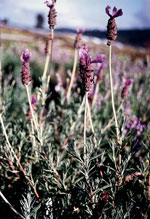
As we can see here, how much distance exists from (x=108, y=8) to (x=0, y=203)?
1339 mm

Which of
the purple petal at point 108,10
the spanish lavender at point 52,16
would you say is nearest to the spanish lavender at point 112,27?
the purple petal at point 108,10

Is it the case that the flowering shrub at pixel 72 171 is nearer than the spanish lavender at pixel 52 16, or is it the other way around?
the flowering shrub at pixel 72 171

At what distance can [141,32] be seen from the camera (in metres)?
53.9

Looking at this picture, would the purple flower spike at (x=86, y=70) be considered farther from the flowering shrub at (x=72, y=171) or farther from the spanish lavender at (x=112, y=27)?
the spanish lavender at (x=112, y=27)

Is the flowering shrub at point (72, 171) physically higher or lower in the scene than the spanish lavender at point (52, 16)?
lower

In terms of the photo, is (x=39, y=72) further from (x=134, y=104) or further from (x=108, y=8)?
(x=108, y=8)

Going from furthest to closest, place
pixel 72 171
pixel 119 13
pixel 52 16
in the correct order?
pixel 72 171, pixel 52 16, pixel 119 13

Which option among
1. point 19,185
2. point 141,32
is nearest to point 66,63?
point 19,185

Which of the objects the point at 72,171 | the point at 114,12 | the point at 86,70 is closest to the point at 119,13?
the point at 114,12

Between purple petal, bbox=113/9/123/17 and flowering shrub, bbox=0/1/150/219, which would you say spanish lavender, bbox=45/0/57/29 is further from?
purple petal, bbox=113/9/123/17

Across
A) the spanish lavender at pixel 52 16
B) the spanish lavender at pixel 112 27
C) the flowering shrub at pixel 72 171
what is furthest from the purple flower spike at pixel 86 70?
the spanish lavender at pixel 52 16

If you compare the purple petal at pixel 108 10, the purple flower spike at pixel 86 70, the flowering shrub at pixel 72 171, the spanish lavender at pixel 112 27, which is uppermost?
the purple petal at pixel 108 10

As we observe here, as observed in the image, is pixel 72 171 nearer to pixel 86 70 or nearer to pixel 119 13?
pixel 86 70

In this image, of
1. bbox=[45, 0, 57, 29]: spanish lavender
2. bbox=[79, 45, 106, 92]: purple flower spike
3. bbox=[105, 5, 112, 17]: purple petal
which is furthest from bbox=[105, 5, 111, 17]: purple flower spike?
bbox=[45, 0, 57, 29]: spanish lavender
